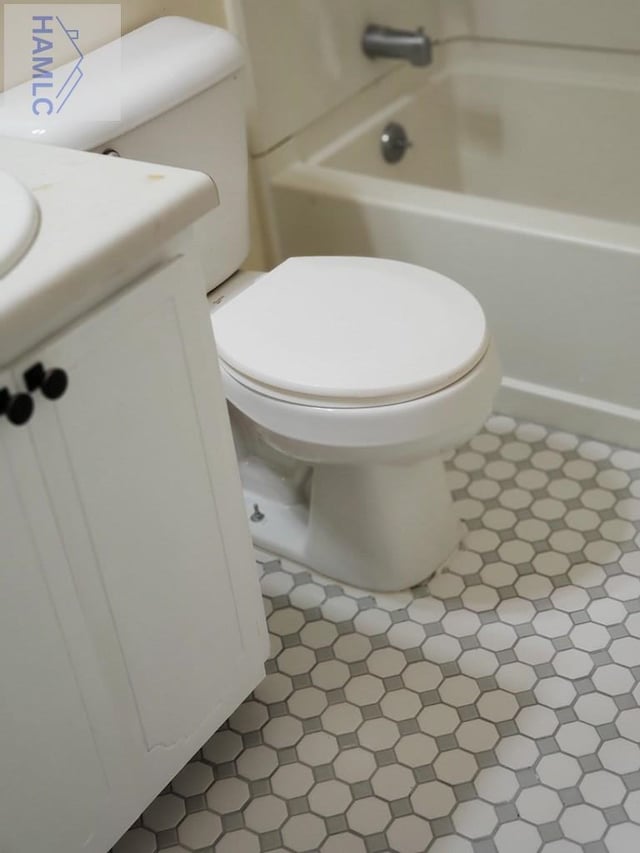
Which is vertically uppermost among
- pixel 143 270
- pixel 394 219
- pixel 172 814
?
pixel 143 270

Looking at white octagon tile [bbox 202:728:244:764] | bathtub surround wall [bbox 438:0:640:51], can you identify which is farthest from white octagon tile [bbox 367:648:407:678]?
bathtub surround wall [bbox 438:0:640:51]

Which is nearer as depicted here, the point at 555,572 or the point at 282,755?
the point at 282,755

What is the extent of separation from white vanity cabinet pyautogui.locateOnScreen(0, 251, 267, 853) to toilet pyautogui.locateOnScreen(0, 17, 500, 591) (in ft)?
0.77

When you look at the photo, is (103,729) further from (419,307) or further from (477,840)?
(419,307)

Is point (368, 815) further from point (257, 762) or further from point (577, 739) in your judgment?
point (577, 739)

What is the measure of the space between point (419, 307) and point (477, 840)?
28.0 inches

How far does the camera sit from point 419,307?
4.75 ft

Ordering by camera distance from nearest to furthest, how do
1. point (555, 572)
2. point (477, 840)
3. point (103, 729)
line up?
point (103, 729) → point (477, 840) → point (555, 572)

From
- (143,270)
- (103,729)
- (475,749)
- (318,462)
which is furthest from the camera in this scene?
(318,462)

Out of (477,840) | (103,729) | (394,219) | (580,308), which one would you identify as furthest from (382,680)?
(394,219)

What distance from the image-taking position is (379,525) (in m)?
1.57

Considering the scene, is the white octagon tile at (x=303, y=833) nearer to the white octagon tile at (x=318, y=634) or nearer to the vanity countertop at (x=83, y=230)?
the white octagon tile at (x=318, y=634)

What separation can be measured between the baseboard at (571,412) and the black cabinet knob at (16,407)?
1192 mm

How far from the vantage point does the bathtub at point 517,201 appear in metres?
1.73
